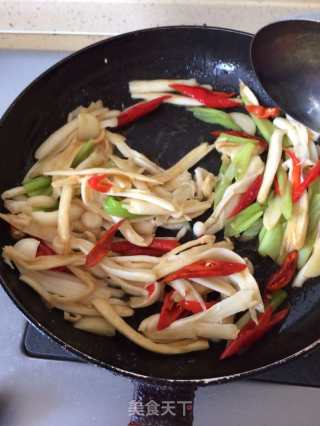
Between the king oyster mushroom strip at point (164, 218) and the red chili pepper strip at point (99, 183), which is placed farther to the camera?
the red chili pepper strip at point (99, 183)

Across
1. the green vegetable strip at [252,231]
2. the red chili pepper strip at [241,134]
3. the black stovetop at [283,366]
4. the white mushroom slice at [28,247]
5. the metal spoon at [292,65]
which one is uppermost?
the metal spoon at [292,65]

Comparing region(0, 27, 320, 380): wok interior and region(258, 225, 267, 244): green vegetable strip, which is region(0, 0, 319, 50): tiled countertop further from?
region(258, 225, 267, 244): green vegetable strip

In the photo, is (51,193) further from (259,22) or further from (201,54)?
(259,22)

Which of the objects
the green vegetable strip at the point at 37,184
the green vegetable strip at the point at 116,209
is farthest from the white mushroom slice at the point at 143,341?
the green vegetable strip at the point at 37,184

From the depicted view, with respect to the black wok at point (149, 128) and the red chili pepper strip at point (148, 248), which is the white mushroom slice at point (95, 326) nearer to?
the black wok at point (149, 128)

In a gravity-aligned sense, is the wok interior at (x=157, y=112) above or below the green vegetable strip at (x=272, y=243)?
above

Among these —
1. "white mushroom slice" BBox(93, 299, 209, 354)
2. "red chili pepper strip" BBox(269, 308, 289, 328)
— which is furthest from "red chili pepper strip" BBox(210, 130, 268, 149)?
"white mushroom slice" BBox(93, 299, 209, 354)
